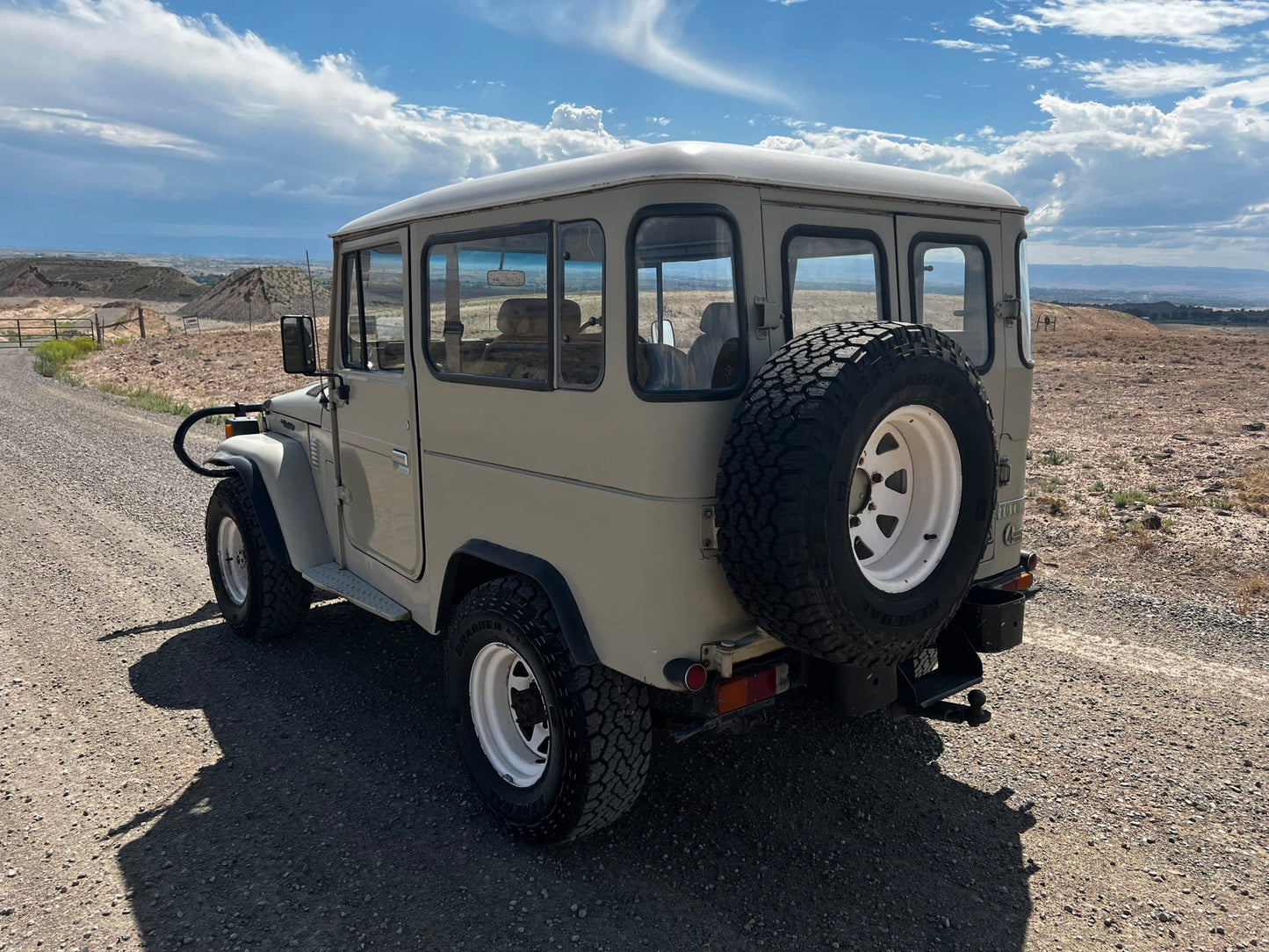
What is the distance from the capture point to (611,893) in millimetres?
3271

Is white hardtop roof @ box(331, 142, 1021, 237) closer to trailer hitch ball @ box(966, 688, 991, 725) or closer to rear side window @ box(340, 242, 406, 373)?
rear side window @ box(340, 242, 406, 373)

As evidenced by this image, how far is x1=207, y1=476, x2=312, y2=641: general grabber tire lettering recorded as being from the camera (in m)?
5.24

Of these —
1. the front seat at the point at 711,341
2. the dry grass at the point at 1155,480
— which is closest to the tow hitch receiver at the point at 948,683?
the front seat at the point at 711,341

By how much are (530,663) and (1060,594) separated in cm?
435

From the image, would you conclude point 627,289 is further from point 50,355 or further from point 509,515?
point 50,355

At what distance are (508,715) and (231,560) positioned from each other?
282 centimetres

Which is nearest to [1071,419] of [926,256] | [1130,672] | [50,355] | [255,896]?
[1130,672]

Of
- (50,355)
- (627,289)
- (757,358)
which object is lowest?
(757,358)

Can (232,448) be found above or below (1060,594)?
above

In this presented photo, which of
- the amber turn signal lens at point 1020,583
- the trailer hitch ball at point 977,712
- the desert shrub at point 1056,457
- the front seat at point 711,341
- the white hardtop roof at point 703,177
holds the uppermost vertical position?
the white hardtop roof at point 703,177

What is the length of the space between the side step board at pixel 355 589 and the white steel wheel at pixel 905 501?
226 centimetres

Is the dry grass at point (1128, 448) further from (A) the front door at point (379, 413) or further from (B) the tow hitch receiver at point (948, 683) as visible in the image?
(B) the tow hitch receiver at point (948, 683)

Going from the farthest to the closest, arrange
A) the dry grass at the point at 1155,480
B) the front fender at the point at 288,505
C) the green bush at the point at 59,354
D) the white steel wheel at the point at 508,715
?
1. the green bush at the point at 59,354
2. the dry grass at the point at 1155,480
3. the front fender at the point at 288,505
4. the white steel wheel at the point at 508,715

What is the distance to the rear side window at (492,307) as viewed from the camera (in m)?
3.34
